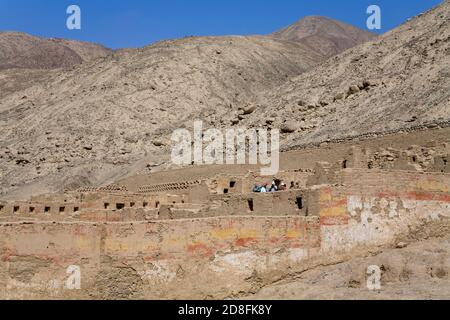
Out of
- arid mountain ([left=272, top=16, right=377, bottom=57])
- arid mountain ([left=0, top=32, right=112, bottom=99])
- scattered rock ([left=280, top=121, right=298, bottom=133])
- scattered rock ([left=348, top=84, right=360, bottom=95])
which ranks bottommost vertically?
scattered rock ([left=280, top=121, right=298, bottom=133])

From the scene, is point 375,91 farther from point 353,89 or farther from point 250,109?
point 250,109

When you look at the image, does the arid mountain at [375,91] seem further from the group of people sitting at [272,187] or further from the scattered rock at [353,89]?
the group of people sitting at [272,187]

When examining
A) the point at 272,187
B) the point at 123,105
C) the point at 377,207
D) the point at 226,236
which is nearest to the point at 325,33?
the point at 123,105

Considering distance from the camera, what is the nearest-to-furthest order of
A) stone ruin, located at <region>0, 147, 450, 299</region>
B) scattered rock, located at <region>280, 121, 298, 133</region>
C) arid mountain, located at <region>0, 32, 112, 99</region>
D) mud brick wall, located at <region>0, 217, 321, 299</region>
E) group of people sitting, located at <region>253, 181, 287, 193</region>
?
mud brick wall, located at <region>0, 217, 321, 299</region> < stone ruin, located at <region>0, 147, 450, 299</region> < group of people sitting, located at <region>253, 181, 287, 193</region> < scattered rock, located at <region>280, 121, 298, 133</region> < arid mountain, located at <region>0, 32, 112, 99</region>

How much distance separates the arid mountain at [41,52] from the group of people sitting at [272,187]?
279 feet

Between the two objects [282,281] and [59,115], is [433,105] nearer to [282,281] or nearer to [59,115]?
[282,281]

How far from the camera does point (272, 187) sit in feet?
61.5

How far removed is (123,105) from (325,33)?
2662 inches

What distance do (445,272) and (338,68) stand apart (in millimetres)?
36858

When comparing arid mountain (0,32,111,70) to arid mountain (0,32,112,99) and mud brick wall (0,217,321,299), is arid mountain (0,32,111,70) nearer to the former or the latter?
arid mountain (0,32,112,99)

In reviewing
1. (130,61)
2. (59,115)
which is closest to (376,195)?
(59,115)

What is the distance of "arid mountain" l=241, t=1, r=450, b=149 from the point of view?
33.2 meters

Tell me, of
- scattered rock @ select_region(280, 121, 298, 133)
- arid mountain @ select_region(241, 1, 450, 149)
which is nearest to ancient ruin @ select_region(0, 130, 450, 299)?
arid mountain @ select_region(241, 1, 450, 149)

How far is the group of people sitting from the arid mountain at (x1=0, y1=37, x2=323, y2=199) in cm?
2190
